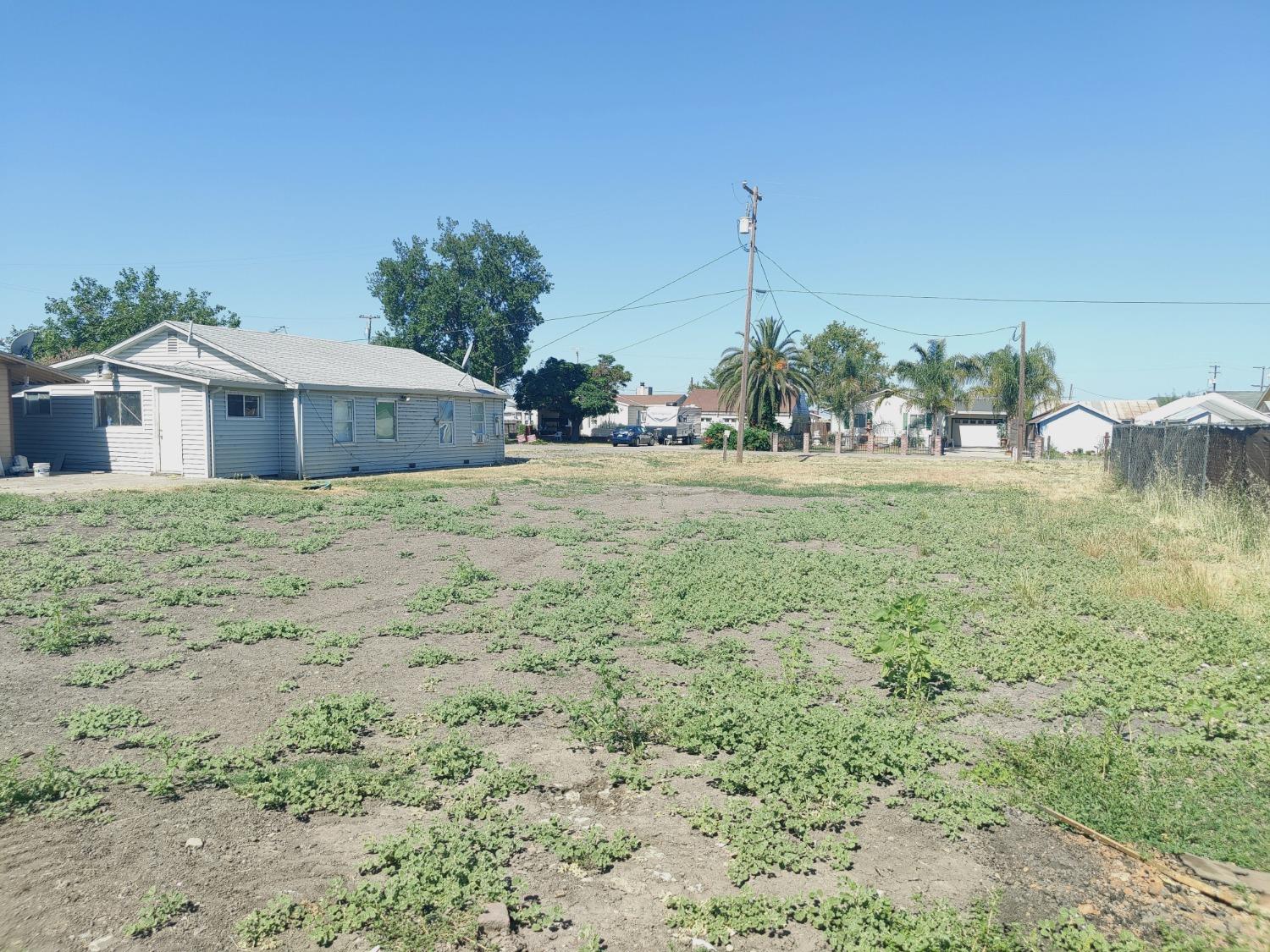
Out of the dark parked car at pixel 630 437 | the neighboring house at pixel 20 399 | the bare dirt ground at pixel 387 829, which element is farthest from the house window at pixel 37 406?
the dark parked car at pixel 630 437

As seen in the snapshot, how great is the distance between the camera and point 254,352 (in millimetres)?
24359

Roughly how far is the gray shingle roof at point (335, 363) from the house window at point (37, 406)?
15.0 feet

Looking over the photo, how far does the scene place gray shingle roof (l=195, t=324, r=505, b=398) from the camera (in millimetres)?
23891

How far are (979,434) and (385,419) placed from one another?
55670 millimetres

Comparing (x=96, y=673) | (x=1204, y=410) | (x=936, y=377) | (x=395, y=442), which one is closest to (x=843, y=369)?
(x=936, y=377)

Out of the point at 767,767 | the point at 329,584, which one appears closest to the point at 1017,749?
the point at 767,767

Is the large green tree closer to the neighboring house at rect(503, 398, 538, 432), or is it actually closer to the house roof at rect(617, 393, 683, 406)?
the neighboring house at rect(503, 398, 538, 432)

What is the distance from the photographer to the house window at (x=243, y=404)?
22062 mm

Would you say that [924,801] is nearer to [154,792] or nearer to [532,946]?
[532,946]

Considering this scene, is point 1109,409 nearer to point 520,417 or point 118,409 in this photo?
point 520,417

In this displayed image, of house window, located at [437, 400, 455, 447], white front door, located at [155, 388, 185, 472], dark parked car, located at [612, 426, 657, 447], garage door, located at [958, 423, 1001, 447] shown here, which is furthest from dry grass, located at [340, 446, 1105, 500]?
garage door, located at [958, 423, 1001, 447]

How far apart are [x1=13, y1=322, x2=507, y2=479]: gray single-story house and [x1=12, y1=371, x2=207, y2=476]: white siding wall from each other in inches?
1.2

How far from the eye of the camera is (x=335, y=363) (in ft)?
90.6

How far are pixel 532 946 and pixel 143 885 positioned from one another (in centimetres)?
173
